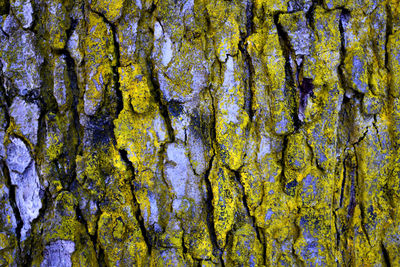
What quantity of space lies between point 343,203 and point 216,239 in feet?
1.55

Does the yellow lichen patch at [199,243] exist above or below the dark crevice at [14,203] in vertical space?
below

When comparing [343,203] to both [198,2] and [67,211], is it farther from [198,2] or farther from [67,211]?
[67,211]

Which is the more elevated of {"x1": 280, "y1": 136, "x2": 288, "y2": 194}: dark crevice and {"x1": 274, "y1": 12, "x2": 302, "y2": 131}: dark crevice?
{"x1": 274, "y1": 12, "x2": 302, "y2": 131}: dark crevice

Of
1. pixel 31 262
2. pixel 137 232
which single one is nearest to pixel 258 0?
pixel 137 232

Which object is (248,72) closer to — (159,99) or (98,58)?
(159,99)

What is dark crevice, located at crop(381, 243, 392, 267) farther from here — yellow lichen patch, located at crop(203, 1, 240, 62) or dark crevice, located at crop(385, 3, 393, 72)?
yellow lichen patch, located at crop(203, 1, 240, 62)

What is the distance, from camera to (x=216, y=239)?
95 cm

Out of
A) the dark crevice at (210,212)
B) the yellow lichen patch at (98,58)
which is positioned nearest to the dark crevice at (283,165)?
the dark crevice at (210,212)

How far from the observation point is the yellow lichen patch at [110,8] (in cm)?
94

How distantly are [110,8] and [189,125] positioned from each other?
481 mm

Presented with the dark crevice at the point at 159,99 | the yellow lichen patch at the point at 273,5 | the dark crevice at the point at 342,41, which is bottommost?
the dark crevice at the point at 159,99

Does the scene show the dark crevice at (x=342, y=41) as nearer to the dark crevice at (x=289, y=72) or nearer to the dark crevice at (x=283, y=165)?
the dark crevice at (x=289, y=72)

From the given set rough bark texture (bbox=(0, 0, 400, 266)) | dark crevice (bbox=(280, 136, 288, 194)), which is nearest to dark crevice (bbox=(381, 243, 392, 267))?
rough bark texture (bbox=(0, 0, 400, 266))

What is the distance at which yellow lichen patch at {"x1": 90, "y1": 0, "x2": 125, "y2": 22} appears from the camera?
36.9 inches
